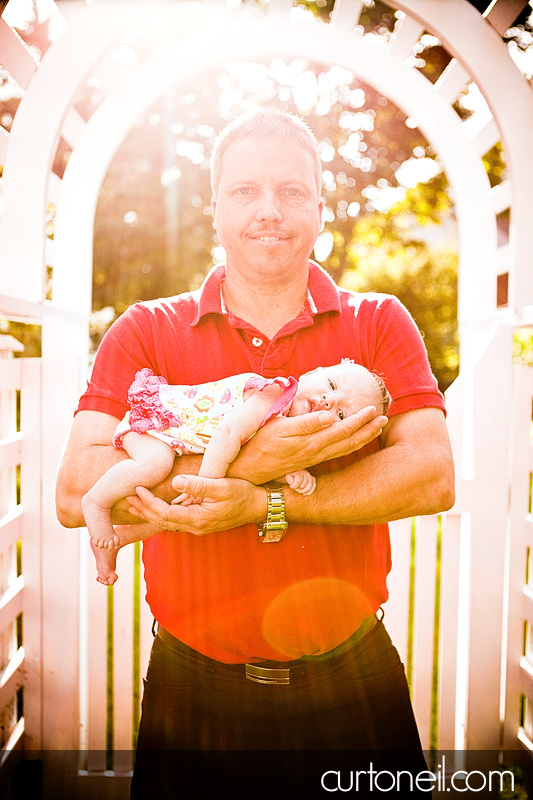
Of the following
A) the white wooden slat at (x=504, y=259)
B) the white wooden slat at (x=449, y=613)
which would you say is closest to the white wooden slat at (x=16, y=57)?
the white wooden slat at (x=504, y=259)

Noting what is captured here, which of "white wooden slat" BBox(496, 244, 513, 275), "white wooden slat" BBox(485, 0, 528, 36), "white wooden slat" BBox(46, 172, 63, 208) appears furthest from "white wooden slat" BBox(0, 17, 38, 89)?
"white wooden slat" BBox(496, 244, 513, 275)

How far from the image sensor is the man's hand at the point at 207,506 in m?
1.66

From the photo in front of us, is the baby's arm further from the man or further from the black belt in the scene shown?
the black belt

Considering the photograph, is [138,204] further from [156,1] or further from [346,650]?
[346,650]

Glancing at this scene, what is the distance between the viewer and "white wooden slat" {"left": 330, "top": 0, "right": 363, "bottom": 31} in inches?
93.9

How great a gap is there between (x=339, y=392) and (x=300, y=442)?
189 mm

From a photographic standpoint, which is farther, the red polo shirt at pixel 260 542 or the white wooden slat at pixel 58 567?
the white wooden slat at pixel 58 567

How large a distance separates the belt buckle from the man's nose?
133 centimetres

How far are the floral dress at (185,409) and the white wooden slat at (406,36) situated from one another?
1.51 meters

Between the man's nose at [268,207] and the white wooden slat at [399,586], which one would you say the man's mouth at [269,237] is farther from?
the white wooden slat at [399,586]

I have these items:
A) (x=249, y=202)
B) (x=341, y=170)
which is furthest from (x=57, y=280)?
(x=341, y=170)

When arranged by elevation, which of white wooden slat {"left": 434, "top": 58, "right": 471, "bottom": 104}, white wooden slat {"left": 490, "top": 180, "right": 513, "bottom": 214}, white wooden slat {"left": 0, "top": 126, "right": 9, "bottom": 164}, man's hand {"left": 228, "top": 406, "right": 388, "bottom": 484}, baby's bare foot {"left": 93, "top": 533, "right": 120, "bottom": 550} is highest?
white wooden slat {"left": 434, "top": 58, "right": 471, "bottom": 104}

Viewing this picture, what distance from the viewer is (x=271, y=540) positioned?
1810 millimetres

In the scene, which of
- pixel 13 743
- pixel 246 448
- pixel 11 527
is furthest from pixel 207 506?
pixel 13 743
